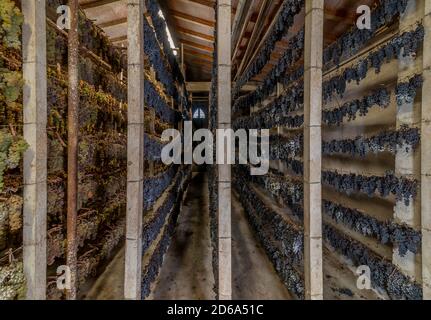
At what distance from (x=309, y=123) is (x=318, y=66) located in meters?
0.55

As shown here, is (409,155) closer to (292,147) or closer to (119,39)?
(292,147)

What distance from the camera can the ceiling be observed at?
345cm

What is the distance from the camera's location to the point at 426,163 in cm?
199

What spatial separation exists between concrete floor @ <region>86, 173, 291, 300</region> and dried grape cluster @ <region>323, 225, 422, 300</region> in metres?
0.93

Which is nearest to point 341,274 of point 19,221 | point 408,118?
point 408,118

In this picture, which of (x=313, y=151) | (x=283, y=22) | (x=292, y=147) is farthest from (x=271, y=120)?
(x=313, y=151)

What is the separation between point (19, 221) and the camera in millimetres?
2018

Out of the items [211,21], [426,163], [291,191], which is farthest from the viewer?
[211,21]

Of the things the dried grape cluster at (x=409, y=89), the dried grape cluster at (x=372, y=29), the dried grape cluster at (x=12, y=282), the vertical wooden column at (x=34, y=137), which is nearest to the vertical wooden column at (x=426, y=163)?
the dried grape cluster at (x=409, y=89)

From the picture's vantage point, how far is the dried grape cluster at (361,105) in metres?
2.14

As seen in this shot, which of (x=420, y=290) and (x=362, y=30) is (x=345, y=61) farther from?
(x=420, y=290)

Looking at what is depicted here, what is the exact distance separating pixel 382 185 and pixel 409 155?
0.38 m

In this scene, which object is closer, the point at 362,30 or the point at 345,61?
the point at 362,30

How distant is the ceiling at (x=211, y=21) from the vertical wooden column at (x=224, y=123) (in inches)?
64.1
